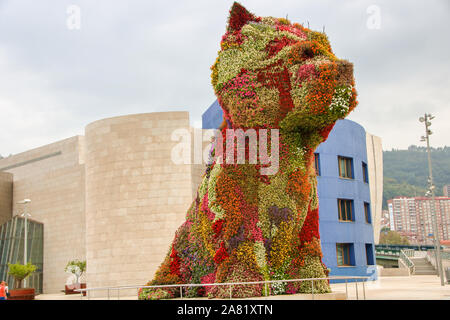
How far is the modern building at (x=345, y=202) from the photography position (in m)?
27.5

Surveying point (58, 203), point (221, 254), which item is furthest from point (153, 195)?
point (58, 203)

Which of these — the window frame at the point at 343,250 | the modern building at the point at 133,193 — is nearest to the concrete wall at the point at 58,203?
the modern building at the point at 133,193

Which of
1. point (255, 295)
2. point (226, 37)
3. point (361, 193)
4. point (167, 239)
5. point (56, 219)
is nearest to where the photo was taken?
point (255, 295)

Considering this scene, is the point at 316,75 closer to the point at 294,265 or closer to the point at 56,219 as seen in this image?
the point at 294,265

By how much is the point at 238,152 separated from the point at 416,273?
1295 inches

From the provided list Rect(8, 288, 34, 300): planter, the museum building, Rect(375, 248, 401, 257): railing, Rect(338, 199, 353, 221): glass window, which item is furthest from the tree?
Rect(375, 248, 401, 257): railing

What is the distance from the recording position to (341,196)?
28.4 meters

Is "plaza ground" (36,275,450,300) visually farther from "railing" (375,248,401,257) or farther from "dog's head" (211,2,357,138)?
"railing" (375,248,401,257)

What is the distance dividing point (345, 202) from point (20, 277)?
69.2 feet

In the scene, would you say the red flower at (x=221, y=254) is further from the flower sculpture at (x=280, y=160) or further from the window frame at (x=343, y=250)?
the window frame at (x=343, y=250)

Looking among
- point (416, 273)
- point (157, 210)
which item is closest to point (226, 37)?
point (157, 210)

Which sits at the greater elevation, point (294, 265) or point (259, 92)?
point (259, 92)

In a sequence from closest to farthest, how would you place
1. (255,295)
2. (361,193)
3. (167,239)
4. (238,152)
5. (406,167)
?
(255,295) → (238,152) → (167,239) → (361,193) → (406,167)

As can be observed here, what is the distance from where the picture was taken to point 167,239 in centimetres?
2503
